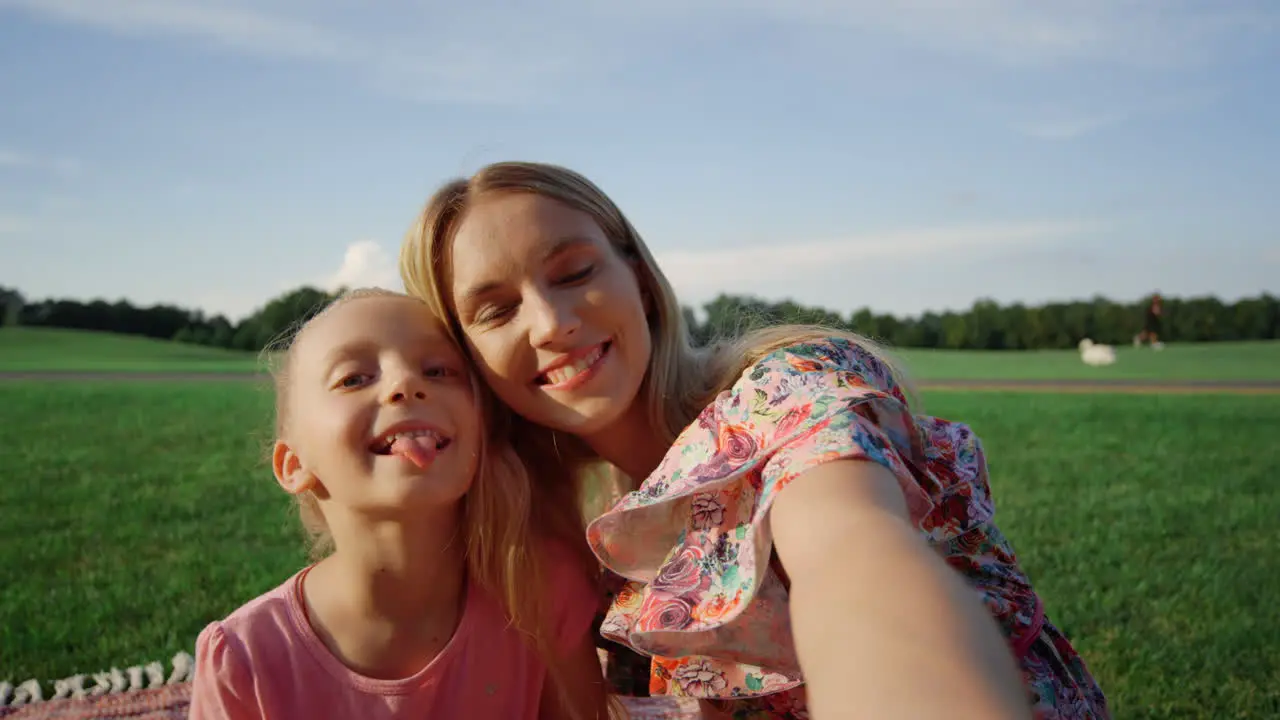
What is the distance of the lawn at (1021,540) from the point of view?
4.05 meters

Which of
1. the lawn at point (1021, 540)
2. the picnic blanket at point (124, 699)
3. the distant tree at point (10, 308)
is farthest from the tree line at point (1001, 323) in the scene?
the picnic blanket at point (124, 699)

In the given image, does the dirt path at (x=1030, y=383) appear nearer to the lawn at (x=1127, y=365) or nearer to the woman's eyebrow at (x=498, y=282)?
the lawn at (x=1127, y=365)

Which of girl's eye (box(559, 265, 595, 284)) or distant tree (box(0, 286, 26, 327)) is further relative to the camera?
distant tree (box(0, 286, 26, 327))

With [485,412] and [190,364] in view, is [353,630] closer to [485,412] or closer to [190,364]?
[485,412]

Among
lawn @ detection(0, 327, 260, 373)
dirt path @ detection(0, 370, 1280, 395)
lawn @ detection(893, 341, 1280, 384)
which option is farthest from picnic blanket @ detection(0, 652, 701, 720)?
lawn @ detection(0, 327, 260, 373)

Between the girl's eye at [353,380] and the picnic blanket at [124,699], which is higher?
the girl's eye at [353,380]

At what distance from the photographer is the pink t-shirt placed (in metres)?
2.20

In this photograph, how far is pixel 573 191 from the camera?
252 cm

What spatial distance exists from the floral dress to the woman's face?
1.12ft

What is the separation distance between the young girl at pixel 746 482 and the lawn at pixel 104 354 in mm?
21886

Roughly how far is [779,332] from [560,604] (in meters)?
0.84

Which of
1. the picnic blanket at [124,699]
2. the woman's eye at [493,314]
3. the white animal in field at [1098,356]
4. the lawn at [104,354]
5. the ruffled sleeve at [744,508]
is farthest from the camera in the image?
the white animal in field at [1098,356]

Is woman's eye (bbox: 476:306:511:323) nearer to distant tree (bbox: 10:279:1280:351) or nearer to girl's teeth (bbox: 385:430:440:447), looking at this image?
girl's teeth (bbox: 385:430:440:447)

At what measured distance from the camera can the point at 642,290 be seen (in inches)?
106
